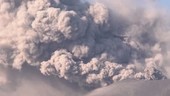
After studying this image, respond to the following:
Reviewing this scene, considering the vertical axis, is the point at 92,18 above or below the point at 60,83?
above

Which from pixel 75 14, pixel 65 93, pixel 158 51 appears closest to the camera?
pixel 75 14

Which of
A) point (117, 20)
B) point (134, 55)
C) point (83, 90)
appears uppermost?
point (117, 20)

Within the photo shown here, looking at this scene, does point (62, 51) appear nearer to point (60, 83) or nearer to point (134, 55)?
point (60, 83)

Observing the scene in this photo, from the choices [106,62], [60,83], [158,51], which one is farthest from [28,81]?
[158,51]

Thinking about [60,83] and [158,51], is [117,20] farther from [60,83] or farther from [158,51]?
[60,83]

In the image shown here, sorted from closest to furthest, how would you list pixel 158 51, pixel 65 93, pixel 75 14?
pixel 75 14
pixel 65 93
pixel 158 51

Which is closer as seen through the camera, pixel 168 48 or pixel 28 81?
pixel 28 81
